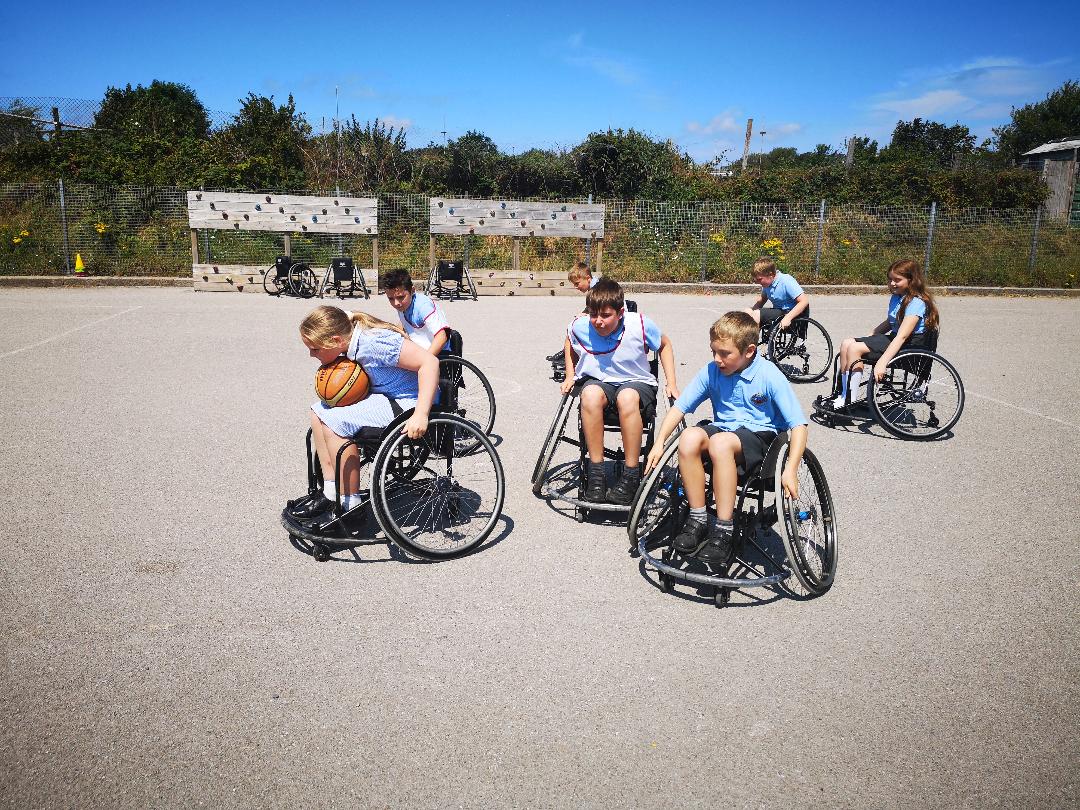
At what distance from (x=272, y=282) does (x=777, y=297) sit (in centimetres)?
1215

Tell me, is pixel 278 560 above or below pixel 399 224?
below

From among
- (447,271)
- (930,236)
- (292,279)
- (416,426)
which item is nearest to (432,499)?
(416,426)

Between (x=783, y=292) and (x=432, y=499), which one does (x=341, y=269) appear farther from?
(x=432, y=499)

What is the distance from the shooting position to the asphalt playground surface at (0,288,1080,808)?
2373 millimetres

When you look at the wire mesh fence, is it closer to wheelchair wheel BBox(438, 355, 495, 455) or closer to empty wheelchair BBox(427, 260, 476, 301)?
empty wheelchair BBox(427, 260, 476, 301)

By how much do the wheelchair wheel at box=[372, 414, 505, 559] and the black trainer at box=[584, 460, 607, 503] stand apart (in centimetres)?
54

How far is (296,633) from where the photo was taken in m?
3.15

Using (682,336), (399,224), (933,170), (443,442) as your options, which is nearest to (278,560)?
(443,442)

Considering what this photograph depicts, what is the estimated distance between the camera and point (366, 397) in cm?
393

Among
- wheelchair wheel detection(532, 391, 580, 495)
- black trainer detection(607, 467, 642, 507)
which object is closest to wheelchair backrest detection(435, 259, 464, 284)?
wheelchair wheel detection(532, 391, 580, 495)

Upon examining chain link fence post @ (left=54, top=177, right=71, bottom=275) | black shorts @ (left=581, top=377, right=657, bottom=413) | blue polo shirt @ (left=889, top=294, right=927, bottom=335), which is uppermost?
chain link fence post @ (left=54, top=177, right=71, bottom=275)

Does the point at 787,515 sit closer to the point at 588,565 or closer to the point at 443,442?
the point at 588,565

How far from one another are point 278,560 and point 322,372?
968 millimetres

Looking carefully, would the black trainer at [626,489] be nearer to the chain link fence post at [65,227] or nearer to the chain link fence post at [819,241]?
the chain link fence post at [819,241]
